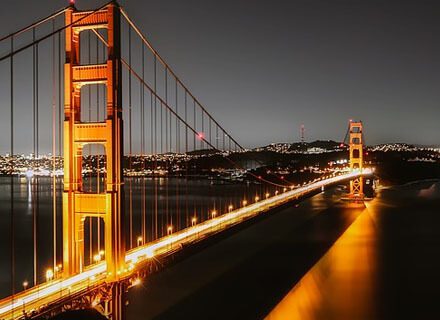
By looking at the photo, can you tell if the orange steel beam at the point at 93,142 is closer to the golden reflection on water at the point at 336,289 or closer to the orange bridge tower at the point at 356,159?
the golden reflection on water at the point at 336,289

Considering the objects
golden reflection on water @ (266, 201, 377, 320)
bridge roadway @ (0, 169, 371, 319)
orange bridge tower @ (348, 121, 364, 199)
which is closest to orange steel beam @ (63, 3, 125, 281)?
bridge roadway @ (0, 169, 371, 319)

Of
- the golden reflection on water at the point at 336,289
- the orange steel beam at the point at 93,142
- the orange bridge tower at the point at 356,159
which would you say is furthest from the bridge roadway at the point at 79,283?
the orange bridge tower at the point at 356,159

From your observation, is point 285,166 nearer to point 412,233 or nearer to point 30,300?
point 412,233

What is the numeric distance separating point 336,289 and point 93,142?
410 inches

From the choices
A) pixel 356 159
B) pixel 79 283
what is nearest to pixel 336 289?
pixel 79 283

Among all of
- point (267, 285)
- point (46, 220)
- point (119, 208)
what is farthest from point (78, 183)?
point (46, 220)

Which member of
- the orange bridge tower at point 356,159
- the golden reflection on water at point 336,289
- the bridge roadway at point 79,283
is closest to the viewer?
the bridge roadway at point 79,283

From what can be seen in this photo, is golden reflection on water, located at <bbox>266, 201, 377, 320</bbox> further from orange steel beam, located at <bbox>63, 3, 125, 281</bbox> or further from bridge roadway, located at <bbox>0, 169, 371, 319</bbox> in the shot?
orange steel beam, located at <bbox>63, 3, 125, 281</bbox>

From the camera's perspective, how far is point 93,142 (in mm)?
10617

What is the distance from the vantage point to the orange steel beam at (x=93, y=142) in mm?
10359

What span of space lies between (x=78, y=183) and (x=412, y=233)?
1026 inches

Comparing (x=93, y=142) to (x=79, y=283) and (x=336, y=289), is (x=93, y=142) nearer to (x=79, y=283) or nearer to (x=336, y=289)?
(x=79, y=283)

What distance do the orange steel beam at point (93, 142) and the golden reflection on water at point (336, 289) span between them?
5711mm

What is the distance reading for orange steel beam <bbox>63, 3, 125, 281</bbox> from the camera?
10359 mm
